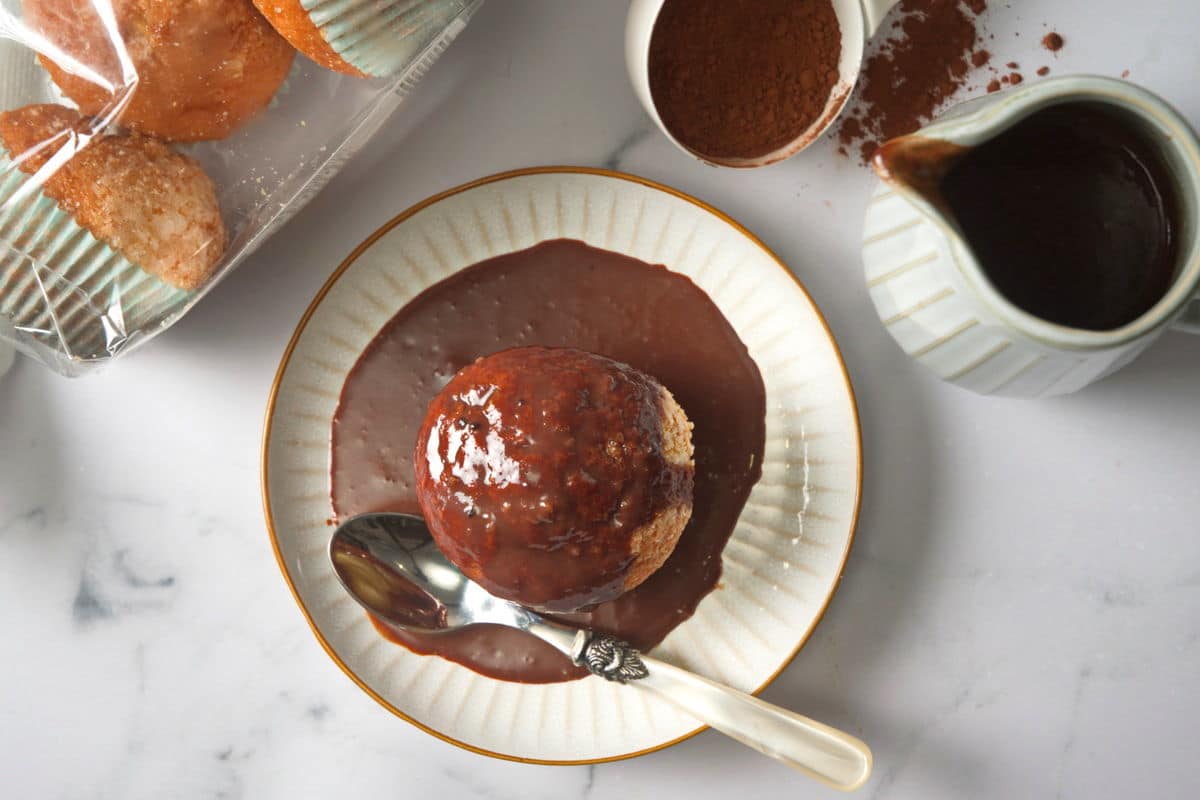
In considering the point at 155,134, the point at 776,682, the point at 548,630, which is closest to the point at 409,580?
the point at 548,630

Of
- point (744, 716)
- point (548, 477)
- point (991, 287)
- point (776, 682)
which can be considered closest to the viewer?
point (991, 287)

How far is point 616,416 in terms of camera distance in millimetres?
1189

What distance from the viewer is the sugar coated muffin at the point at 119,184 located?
1.17 m

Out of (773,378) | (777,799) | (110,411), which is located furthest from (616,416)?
(110,411)

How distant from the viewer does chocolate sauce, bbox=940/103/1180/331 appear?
3.79 ft

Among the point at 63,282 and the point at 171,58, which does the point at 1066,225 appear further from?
the point at 63,282

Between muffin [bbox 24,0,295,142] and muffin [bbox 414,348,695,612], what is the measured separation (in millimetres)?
490

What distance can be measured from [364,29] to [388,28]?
41mm

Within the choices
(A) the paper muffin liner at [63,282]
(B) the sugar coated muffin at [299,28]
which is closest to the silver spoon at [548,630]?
(A) the paper muffin liner at [63,282]

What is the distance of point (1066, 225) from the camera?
1174 millimetres

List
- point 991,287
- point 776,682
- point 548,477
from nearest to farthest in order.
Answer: point 991,287 → point 548,477 → point 776,682

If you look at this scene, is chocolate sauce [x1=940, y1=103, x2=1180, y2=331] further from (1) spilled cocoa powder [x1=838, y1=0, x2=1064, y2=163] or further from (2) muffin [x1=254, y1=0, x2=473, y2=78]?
(2) muffin [x1=254, y1=0, x2=473, y2=78]

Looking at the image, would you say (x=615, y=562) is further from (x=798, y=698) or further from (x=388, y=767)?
(x=388, y=767)

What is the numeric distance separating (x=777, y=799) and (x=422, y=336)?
37.2 inches
